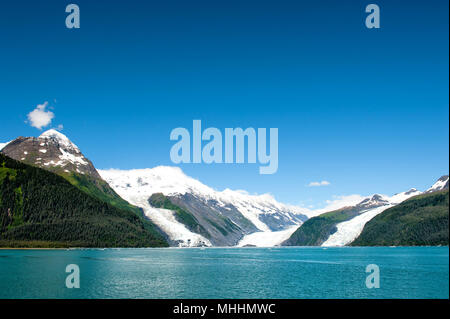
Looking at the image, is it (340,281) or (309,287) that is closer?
(309,287)

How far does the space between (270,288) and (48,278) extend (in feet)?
187

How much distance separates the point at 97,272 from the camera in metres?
127
